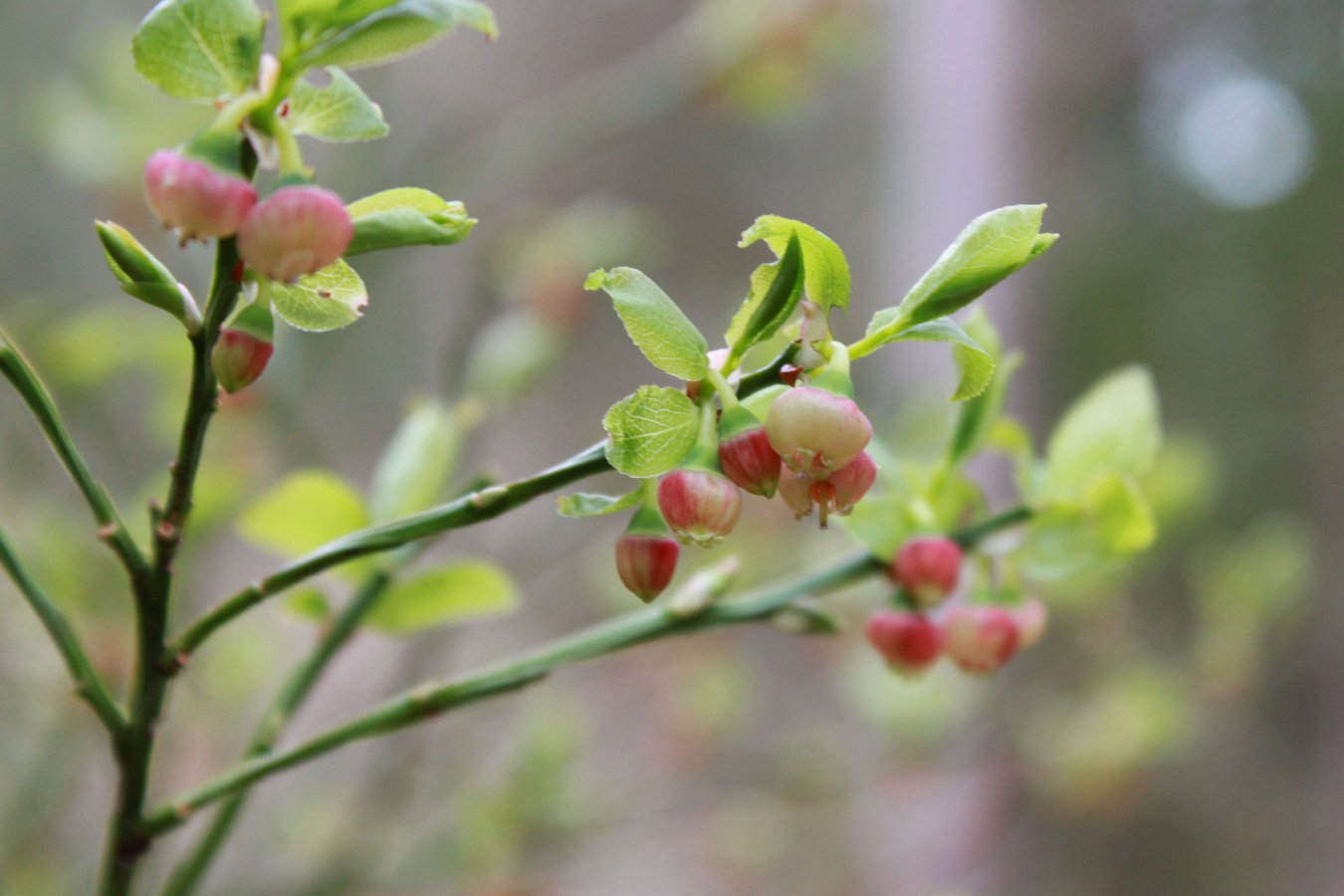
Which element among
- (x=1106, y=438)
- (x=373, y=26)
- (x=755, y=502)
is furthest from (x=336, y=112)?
(x=755, y=502)

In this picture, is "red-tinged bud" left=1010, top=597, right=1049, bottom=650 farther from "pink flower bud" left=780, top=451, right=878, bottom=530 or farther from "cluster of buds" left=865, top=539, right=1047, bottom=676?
"pink flower bud" left=780, top=451, right=878, bottom=530

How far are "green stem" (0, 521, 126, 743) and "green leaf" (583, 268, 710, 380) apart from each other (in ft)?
0.44

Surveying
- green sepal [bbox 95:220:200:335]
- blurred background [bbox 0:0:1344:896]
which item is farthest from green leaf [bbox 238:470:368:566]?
blurred background [bbox 0:0:1344:896]

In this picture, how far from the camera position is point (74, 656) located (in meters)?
0.21

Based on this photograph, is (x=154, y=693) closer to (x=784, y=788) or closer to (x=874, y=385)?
(x=784, y=788)

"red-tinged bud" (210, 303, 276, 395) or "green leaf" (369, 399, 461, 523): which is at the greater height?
"red-tinged bud" (210, 303, 276, 395)

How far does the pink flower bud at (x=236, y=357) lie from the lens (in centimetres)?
16

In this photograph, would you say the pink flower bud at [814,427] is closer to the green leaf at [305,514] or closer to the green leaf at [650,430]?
the green leaf at [650,430]

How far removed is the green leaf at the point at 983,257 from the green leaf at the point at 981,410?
0.08m

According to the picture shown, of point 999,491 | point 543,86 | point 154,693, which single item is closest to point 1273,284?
point 999,491

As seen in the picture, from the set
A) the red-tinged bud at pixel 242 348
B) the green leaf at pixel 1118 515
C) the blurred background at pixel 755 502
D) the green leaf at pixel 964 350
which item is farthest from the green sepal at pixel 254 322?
the blurred background at pixel 755 502

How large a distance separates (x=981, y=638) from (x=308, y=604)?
20 cm

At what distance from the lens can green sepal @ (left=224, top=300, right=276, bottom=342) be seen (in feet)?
0.52

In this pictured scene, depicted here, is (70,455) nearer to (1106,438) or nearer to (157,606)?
(157,606)
